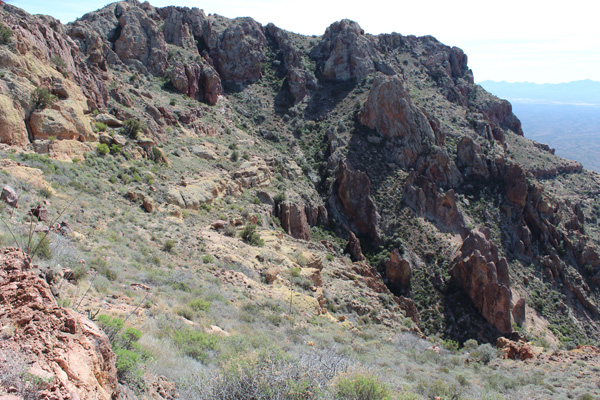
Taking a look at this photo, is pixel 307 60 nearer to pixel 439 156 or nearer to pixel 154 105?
pixel 439 156

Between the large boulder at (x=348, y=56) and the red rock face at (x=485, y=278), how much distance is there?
30.0 metres

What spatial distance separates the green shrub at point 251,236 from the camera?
19391 millimetres

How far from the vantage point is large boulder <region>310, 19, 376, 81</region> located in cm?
5084

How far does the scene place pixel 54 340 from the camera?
396 cm

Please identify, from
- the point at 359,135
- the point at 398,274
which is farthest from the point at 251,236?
the point at 359,135

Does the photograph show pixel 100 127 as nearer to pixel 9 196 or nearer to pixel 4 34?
pixel 4 34

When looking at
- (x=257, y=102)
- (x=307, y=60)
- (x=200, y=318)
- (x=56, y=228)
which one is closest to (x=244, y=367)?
(x=200, y=318)

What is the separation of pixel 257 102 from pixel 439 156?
77.0ft

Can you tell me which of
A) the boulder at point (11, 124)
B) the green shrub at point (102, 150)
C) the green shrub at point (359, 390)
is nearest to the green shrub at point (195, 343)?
the green shrub at point (359, 390)

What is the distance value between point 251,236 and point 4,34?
Answer: 15.5m

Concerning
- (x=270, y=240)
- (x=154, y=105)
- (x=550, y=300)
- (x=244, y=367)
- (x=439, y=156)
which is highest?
(x=154, y=105)

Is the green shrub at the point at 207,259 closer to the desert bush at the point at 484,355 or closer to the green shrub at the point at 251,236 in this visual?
the green shrub at the point at 251,236

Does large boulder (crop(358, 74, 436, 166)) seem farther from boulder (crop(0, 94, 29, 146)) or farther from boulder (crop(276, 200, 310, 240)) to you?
boulder (crop(0, 94, 29, 146))

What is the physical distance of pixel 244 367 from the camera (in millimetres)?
5867
